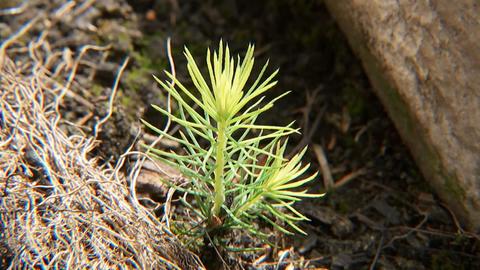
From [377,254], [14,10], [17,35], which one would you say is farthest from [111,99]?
[377,254]

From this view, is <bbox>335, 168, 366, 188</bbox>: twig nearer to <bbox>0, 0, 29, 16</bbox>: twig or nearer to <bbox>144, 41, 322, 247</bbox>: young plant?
<bbox>144, 41, 322, 247</bbox>: young plant

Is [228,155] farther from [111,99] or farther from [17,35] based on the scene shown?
[17,35]

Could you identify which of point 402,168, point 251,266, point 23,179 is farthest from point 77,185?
point 402,168

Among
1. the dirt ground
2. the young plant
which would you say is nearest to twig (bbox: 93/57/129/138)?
the dirt ground

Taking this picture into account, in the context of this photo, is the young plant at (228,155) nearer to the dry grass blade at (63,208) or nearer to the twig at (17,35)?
the dry grass blade at (63,208)

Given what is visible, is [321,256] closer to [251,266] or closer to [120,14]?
[251,266]

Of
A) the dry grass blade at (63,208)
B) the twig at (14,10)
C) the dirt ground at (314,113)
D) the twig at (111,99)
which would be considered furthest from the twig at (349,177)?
the twig at (14,10)
